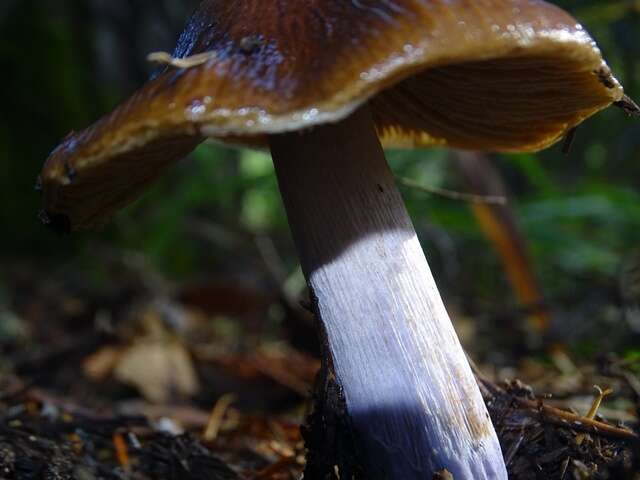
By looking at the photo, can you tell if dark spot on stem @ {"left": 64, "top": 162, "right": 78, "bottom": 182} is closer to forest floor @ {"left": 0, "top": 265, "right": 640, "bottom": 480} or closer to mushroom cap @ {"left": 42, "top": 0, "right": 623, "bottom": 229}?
mushroom cap @ {"left": 42, "top": 0, "right": 623, "bottom": 229}

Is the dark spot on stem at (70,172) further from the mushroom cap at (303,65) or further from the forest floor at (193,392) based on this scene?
the forest floor at (193,392)

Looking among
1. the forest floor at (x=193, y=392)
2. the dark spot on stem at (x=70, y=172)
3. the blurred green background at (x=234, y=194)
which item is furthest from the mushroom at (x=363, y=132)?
the blurred green background at (x=234, y=194)

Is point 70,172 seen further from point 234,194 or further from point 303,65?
point 234,194

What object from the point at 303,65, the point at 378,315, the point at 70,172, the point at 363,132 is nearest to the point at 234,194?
the point at 363,132

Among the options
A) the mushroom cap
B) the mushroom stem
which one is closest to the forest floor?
the mushroom stem

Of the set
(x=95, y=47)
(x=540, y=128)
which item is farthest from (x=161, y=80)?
(x=95, y=47)

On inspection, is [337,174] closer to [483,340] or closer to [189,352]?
[189,352]
